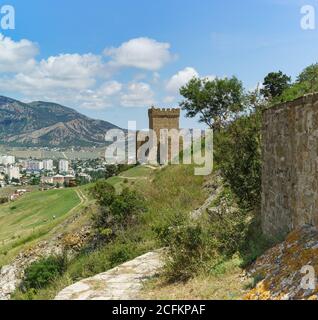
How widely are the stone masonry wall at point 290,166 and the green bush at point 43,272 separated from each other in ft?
39.8

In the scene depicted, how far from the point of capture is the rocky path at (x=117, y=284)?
26.0 ft

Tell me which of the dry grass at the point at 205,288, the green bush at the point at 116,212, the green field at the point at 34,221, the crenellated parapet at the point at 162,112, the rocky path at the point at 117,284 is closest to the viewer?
the dry grass at the point at 205,288

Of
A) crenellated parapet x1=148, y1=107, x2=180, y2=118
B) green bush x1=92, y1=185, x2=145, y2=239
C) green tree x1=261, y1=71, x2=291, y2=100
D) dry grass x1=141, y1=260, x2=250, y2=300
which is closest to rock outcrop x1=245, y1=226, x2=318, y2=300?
dry grass x1=141, y1=260, x2=250, y2=300

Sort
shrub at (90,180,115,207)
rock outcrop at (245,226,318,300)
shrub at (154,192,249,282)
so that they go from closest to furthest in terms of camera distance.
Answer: rock outcrop at (245,226,318,300)
shrub at (154,192,249,282)
shrub at (90,180,115,207)

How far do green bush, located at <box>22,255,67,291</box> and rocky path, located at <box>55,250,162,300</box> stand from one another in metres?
8.84

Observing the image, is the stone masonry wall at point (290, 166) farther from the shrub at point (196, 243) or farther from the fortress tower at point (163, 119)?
the fortress tower at point (163, 119)

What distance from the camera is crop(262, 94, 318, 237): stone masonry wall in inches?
260

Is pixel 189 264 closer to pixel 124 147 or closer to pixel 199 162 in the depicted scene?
pixel 199 162

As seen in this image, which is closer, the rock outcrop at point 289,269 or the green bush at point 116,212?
the rock outcrop at point 289,269

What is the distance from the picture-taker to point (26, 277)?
67.6 feet

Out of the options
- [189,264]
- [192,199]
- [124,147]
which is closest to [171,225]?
[189,264]

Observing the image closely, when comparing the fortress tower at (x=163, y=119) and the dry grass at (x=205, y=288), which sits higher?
the fortress tower at (x=163, y=119)

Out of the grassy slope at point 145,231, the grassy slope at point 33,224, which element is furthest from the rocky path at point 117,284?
the grassy slope at point 33,224

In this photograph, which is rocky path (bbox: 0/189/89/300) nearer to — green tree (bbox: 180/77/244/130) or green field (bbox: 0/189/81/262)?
green field (bbox: 0/189/81/262)
